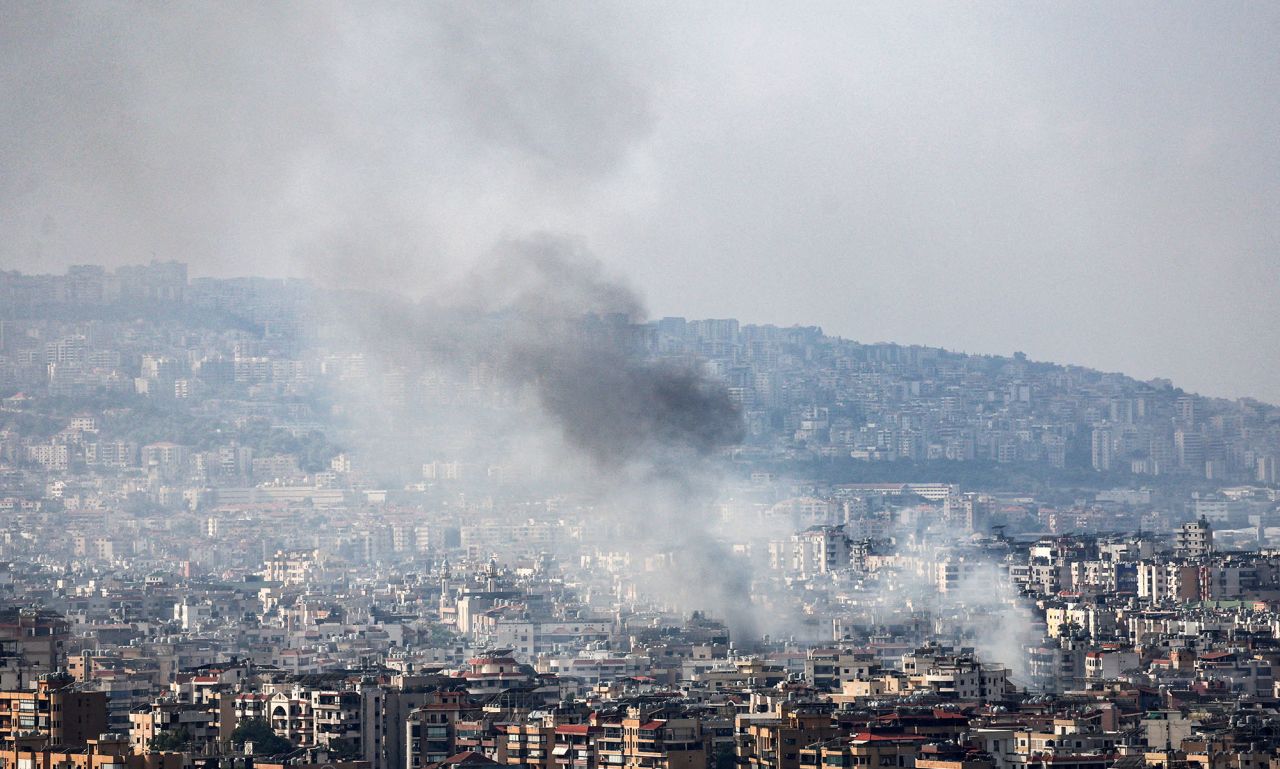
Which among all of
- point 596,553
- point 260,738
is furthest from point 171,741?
point 596,553

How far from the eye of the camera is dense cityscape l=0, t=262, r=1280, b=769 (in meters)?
34.8

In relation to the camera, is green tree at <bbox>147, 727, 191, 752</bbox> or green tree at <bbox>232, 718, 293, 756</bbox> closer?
green tree at <bbox>147, 727, 191, 752</bbox>

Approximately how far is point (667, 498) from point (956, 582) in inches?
321

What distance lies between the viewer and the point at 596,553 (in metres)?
103

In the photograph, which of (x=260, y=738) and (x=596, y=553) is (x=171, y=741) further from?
(x=596, y=553)

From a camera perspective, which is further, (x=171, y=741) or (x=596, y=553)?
(x=596, y=553)

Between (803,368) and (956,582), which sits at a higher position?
(803,368)

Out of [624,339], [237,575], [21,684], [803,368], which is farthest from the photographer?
[803,368]

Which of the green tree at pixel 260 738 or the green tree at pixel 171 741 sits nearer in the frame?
the green tree at pixel 171 741

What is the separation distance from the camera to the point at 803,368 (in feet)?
497

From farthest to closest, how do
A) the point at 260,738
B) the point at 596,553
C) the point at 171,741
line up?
the point at 596,553
the point at 260,738
the point at 171,741

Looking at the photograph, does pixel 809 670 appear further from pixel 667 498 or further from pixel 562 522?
pixel 562 522

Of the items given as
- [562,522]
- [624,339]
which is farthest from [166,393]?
[624,339]

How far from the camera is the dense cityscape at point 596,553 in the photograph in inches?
1371
